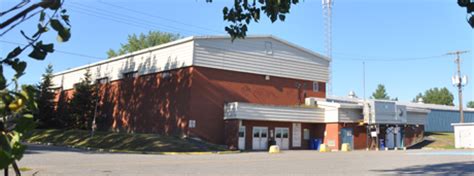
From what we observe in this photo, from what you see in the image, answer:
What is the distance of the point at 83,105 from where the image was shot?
46.8 m

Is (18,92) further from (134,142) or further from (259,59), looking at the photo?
(259,59)

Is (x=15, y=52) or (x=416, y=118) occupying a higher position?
(x=416, y=118)

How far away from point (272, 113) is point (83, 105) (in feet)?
65.2

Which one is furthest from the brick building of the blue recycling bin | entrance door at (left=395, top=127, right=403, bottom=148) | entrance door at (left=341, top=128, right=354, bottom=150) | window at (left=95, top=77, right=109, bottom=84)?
entrance door at (left=395, top=127, right=403, bottom=148)

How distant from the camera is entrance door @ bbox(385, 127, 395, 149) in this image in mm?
43812

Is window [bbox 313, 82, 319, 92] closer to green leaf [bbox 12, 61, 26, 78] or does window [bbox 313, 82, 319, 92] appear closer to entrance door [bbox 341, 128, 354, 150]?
entrance door [bbox 341, 128, 354, 150]

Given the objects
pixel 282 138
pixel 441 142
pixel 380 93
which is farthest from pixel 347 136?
pixel 380 93

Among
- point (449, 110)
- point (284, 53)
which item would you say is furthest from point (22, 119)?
point (449, 110)


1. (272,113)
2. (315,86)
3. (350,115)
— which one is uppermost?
(315,86)

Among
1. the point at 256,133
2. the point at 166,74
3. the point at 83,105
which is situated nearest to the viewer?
the point at 256,133

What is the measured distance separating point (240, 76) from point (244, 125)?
13.8 feet

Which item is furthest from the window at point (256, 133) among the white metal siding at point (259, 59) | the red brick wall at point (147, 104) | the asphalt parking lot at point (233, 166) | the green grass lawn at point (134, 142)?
the asphalt parking lot at point (233, 166)

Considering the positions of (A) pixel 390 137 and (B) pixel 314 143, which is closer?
(B) pixel 314 143

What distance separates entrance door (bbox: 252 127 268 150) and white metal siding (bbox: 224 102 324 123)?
61.3 inches
